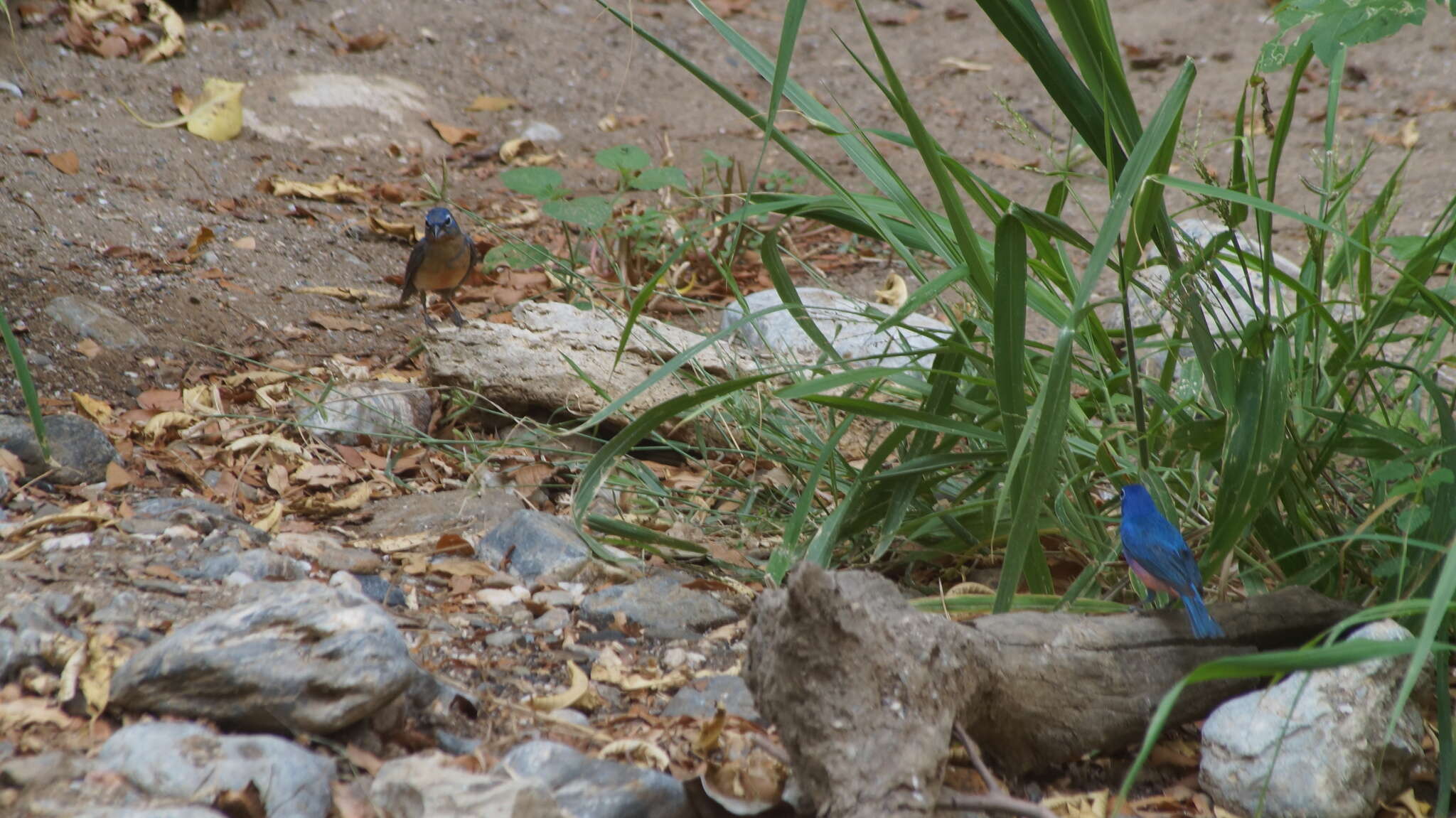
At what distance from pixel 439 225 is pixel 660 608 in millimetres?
2030

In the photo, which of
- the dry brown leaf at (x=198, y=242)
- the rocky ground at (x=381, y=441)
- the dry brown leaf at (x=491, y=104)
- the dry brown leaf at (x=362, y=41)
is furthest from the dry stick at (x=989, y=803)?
the dry brown leaf at (x=362, y=41)

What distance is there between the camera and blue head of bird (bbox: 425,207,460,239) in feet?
13.0

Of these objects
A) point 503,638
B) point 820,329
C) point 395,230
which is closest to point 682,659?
point 503,638

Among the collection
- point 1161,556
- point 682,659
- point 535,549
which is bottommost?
point 535,549

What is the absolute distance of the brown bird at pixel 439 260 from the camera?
3.96 meters

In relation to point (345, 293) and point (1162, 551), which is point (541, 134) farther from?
point (1162, 551)

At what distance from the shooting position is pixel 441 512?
2.87 m

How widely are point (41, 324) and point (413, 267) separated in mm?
Answer: 1124

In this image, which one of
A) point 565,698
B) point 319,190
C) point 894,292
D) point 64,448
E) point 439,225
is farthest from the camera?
point 319,190

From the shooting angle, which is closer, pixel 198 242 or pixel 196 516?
pixel 196 516

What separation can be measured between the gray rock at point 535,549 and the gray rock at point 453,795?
98cm

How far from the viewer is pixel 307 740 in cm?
167

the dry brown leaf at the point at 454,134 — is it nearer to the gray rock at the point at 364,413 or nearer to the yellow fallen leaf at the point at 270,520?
the gray rock at the point at 364,413

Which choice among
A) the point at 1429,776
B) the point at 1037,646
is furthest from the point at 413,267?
the point at 1429,776
